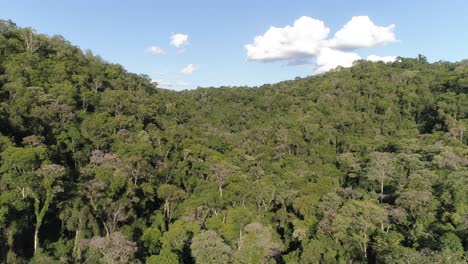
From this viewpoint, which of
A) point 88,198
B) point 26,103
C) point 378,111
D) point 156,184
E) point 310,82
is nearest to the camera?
point 88,198

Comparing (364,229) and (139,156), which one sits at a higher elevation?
(139,156)

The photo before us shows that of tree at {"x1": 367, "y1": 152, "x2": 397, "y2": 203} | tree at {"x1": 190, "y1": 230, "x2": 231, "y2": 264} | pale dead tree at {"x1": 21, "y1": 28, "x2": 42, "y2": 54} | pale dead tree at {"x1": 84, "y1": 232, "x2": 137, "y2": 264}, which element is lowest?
tree at {"x1": 190, "y1": 230, "x2": 231, "y2": 264}

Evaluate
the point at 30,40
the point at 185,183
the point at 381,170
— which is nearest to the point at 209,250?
the point at 185,183

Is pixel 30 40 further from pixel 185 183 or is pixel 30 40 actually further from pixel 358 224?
pixel 358 224

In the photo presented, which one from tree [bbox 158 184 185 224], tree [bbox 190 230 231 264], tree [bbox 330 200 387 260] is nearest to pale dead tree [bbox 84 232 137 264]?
tree [bbox 190 230 231 264]

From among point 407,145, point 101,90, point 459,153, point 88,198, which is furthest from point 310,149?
point 88,198

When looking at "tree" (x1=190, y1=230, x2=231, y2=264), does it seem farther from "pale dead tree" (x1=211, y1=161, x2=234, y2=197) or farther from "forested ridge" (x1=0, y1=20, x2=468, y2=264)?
"pale dead tree" (x1=211, y1=161, x2=234, y2=197)

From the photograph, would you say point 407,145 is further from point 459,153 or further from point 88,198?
point 88,198
